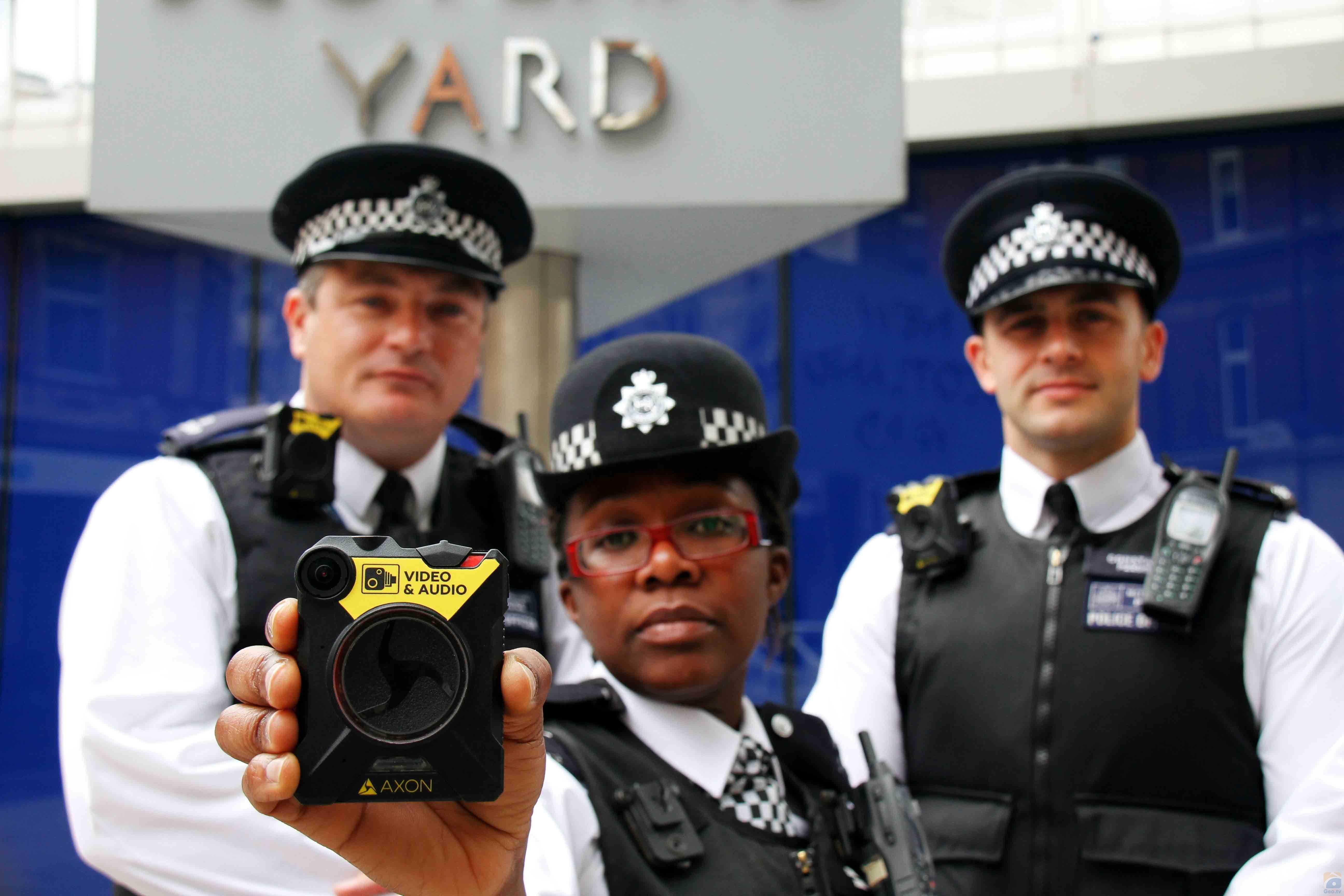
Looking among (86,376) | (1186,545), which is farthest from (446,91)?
(86,376)

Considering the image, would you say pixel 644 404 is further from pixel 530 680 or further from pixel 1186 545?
pixel 1186 545

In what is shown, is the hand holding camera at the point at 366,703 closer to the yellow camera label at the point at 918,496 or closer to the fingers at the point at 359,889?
the fingers at the point at 359,889

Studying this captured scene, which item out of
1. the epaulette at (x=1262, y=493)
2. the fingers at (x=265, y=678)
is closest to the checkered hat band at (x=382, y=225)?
the fingers at (x=265, y=678)

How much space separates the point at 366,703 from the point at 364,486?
4.91 feet

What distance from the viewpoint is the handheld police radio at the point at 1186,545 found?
7.36ft

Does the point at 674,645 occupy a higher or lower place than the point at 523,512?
lower

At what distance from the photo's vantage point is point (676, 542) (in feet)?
5.63

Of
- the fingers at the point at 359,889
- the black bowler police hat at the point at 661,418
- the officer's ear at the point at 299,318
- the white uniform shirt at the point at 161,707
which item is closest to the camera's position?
the fingers at the point at 359,889

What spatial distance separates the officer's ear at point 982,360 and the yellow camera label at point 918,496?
0.26 metres

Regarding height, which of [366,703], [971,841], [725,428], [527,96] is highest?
[527,96]

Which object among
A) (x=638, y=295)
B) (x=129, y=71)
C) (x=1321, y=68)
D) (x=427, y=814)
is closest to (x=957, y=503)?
(x=427, y=814)

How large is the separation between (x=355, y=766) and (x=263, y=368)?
6544mm

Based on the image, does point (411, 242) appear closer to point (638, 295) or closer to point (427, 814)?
point (427, 814)

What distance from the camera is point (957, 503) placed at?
2.64 metres
